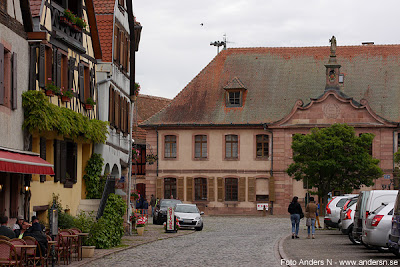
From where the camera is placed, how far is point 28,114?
68.0ft

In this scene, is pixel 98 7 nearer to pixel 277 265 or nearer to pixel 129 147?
pixel 129 147

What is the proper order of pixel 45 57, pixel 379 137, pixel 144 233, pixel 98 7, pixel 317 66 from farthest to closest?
pixel 317 66, pixel 379 137, pixel 144 233, pixel 98 7, pixel 45 57

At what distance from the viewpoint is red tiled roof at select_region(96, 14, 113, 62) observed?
29.6m

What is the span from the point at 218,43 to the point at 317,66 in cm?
1151

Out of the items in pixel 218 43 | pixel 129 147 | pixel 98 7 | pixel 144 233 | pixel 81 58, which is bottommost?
pixel 144 233

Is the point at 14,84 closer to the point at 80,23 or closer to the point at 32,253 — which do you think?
the point at 32,253

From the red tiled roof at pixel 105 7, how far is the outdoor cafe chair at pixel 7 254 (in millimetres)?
16504

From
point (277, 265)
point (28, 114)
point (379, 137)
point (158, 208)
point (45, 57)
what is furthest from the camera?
point (379, 137)

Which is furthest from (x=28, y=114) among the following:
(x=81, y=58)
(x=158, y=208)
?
(x=158, y=208)

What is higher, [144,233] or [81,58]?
[81,58]

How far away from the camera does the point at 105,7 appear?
30438 mm

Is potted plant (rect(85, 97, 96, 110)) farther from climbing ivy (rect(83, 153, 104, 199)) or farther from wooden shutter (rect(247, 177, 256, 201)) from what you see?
wooden shutter (rect(247, 177, 256, 201))

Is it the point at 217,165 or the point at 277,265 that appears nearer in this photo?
the point at 277,265

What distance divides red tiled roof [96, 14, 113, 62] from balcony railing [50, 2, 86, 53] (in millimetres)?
3281
